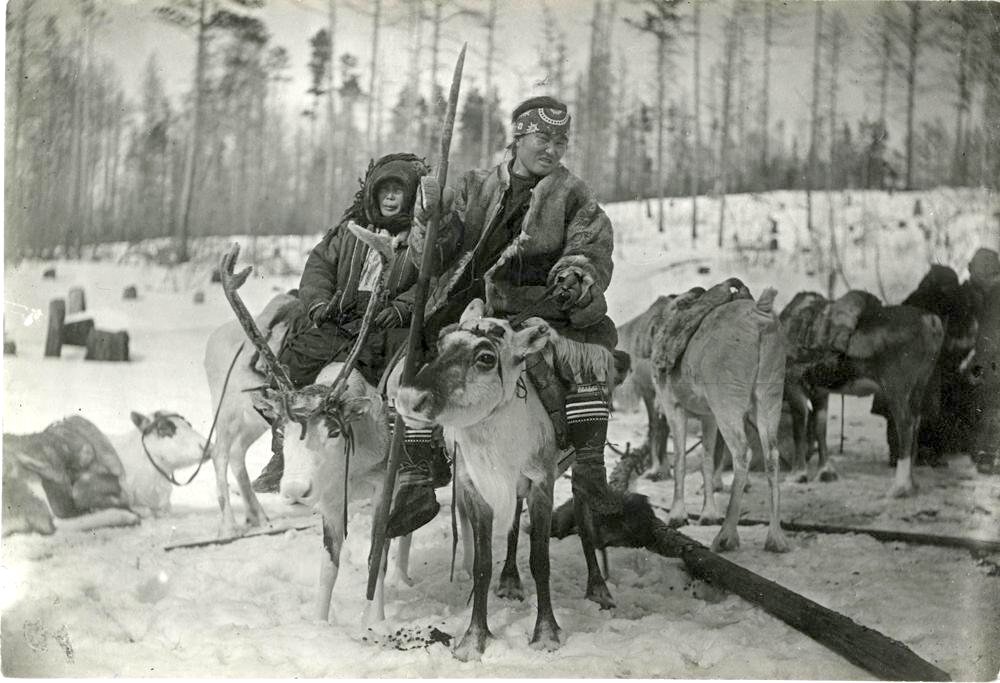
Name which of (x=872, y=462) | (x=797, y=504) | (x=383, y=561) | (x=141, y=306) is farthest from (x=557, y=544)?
(x=141, y=306)

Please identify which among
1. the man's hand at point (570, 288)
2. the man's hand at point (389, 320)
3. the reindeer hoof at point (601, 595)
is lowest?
the reindeer hoof at point (601, 595)

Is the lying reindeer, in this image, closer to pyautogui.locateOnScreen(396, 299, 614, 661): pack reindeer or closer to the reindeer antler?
the reindeer antler

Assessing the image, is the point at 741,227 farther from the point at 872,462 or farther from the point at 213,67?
the point at 213,67

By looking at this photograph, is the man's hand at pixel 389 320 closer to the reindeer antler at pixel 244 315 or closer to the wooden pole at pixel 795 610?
the reindeer antler at pixel 244 315

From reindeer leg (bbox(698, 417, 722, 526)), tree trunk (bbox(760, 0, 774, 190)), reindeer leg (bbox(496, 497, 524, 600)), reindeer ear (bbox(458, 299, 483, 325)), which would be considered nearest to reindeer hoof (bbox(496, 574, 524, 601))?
reindeer leg (bbox(496, 497, 524, 600))

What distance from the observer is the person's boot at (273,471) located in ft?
15.2

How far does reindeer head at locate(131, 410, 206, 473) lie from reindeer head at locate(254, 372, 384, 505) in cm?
79

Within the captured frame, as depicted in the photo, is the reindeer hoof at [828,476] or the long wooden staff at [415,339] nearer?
the long wooden staff at [415,339]

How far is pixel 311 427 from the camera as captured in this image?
427 cm

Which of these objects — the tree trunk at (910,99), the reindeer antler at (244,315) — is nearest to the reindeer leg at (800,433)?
the tree trunk at (910,99)

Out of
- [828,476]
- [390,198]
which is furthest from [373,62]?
[828,476]

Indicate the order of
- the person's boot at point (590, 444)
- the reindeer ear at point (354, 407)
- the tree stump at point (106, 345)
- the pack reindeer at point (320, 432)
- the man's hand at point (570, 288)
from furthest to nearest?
1. the tree stump at point (106, 345)
2. the man's hand at point (570, 288)
3. the person's boot at point (590, 444)
4. the reindeer ear at point (354, 407)
5. the pack reindeer at point (320, 432)

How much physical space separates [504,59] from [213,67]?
4.92 feet

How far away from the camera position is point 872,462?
503cm
